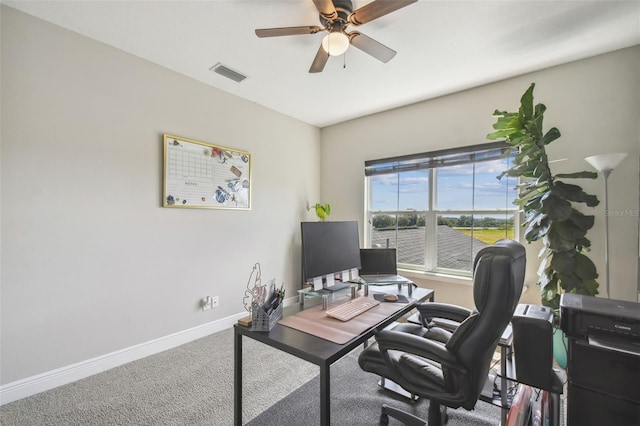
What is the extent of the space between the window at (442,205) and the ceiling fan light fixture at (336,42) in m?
1.92

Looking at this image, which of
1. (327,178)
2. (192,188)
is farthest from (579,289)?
(192,188)

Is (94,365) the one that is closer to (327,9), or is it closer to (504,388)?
(504,388)

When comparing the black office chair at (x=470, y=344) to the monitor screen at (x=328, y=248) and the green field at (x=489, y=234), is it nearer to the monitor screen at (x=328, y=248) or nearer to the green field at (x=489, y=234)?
the monitor screen at (x=328, y=248)

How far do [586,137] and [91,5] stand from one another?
406cm

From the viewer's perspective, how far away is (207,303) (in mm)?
3027

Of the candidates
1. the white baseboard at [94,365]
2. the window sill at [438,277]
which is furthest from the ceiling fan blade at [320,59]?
the white baseboard at [94,365]

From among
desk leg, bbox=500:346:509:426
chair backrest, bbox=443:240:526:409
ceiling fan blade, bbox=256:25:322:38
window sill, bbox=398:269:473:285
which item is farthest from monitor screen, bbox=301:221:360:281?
window sill, bbox=398:269:473:285

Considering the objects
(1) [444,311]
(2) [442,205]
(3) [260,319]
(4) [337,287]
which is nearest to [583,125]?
(2) [442,205]

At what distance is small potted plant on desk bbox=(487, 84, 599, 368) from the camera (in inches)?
82.6

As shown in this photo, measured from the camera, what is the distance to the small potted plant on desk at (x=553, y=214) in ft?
6.88

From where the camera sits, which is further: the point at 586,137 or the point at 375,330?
the point at 586,137

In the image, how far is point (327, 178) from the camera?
4422 mm

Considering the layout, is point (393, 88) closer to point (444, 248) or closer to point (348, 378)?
point (444, 248)

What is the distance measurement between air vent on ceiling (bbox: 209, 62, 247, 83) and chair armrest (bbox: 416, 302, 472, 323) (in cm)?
268
